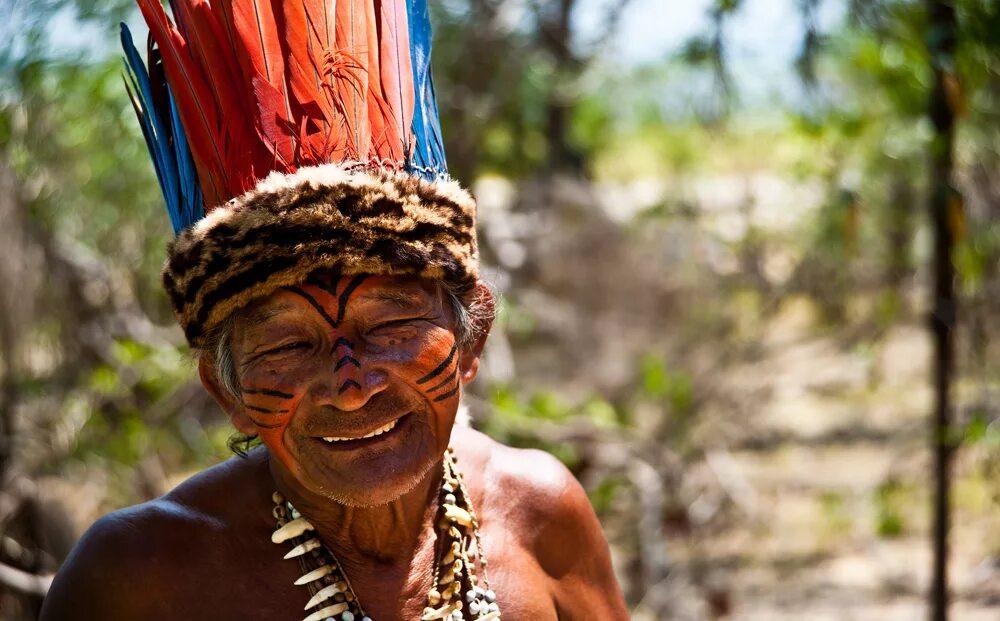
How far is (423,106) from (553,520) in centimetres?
95

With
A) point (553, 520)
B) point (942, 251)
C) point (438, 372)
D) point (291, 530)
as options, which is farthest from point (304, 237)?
point (942, 251)

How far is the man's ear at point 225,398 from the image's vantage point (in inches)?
80.4

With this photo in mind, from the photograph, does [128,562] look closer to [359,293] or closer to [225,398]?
[225,398]

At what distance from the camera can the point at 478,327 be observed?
2.22m

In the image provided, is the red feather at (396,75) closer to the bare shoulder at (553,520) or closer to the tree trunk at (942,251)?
the bare shoulder at (553,520)

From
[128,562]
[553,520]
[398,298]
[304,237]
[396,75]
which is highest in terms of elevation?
[396,75]

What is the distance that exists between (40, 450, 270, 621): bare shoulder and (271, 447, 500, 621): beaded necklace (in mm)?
150

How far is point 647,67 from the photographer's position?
6.62 metres

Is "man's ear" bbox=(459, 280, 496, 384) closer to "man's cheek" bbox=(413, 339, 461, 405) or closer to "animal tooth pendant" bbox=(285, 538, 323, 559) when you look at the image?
"man's cheek" bbox=(413, 339, 461, 405)

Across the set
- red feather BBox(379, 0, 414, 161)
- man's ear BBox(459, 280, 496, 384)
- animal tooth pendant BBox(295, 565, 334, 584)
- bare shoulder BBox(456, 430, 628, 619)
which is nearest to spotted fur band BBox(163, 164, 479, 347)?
red feather BBox(379, 0, 414, 161)

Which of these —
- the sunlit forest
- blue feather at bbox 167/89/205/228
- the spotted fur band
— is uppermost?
blue feather at bbox 167/89/205/228

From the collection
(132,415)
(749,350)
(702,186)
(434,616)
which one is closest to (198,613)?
(434,616)

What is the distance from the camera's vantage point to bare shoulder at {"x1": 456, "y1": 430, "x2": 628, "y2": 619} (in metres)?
2.37

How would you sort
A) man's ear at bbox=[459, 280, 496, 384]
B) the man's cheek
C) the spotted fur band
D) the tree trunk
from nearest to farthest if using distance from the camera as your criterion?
1. the spotted fur band
2. the man's cheek
3. man's ear at bbox=[459, 280, 496, 384]
4. the tree trunk
